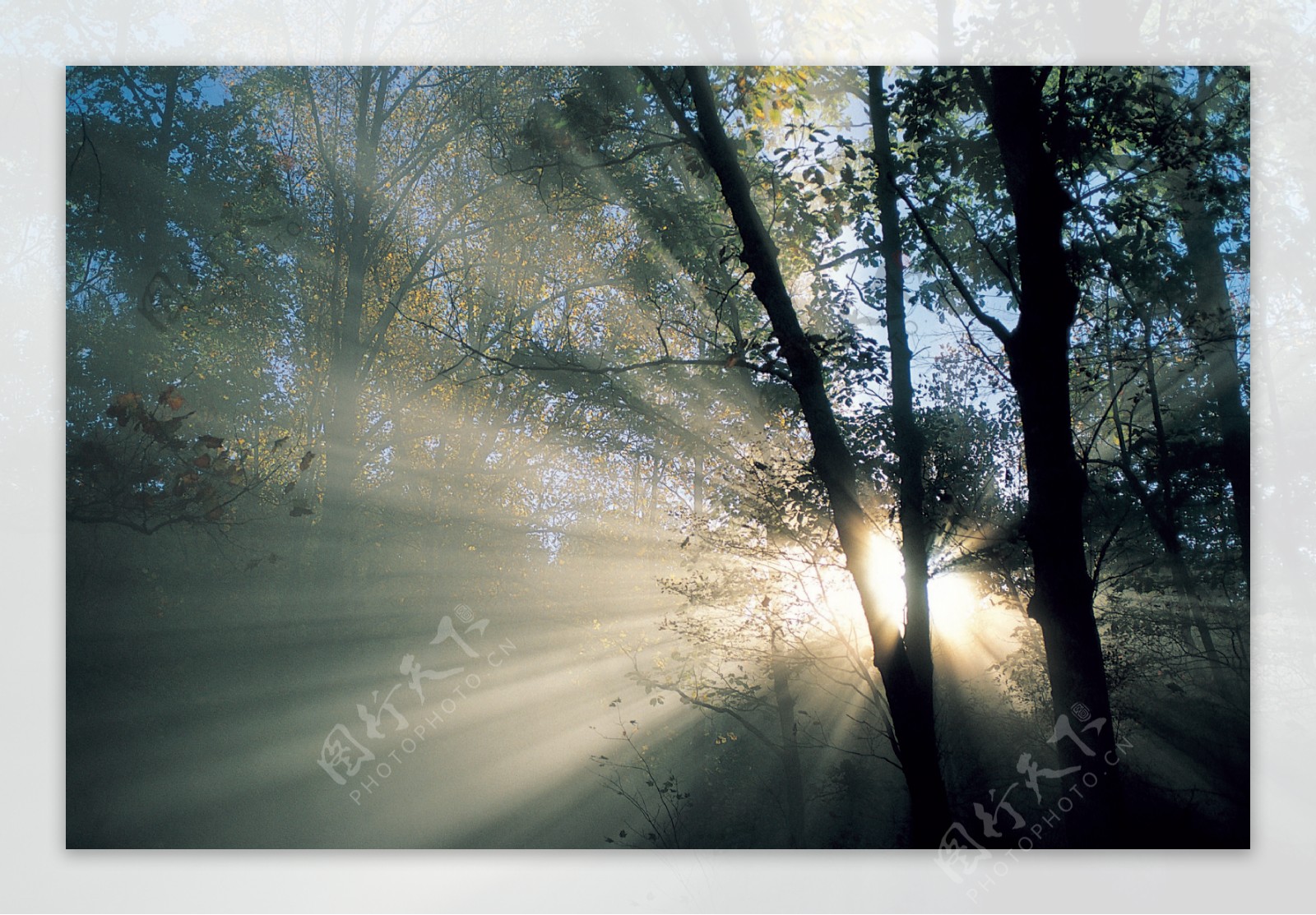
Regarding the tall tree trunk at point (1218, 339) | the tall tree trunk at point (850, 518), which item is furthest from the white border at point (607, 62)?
the tall tree trunk at point (850, 518)

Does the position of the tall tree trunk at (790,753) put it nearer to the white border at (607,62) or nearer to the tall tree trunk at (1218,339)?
the white border at (607,62)

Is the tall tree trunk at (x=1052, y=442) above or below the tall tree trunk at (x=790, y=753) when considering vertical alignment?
above

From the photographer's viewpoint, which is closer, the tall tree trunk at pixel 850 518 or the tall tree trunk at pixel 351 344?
the tall tree trunk at pixel 850 518

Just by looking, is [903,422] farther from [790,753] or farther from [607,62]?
[607,62]

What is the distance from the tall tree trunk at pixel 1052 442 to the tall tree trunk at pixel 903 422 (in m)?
0.37

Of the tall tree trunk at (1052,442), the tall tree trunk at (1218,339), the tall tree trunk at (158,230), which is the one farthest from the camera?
the tall tree trunk at (158,230)

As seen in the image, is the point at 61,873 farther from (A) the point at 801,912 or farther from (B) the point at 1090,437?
(B) the point at 1090,437

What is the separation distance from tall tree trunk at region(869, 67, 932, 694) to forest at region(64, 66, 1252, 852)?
2 centimetres

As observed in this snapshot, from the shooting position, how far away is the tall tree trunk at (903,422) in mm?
2928

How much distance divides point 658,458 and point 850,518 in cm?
74

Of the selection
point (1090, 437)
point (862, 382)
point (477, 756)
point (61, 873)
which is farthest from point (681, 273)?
point (61, 873)

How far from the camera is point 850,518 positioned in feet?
9.71

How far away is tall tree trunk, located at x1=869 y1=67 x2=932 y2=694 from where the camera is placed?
2.93 meters

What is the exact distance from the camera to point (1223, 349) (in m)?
3.01
